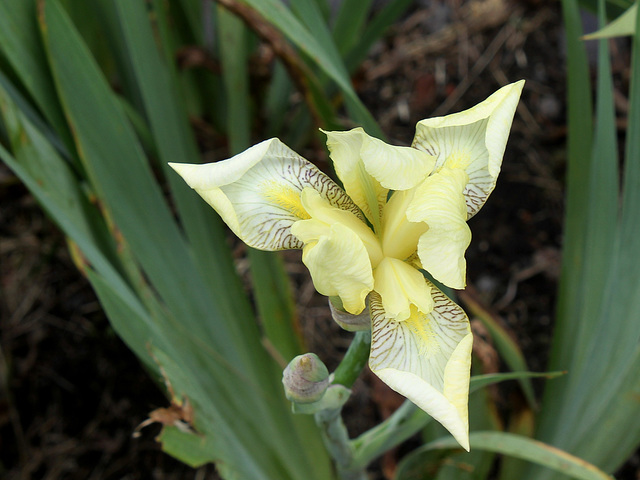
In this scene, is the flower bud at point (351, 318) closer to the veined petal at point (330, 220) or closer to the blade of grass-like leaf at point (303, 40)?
the veined petal at point (330, 220)

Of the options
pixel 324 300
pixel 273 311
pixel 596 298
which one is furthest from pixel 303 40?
pixel 324 300

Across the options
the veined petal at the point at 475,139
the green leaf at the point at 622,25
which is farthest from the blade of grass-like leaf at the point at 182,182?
the green leaf at the point at 622,25

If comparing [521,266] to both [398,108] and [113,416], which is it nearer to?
[398,108]

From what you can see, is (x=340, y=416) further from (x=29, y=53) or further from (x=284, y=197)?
(x=29, y=53)

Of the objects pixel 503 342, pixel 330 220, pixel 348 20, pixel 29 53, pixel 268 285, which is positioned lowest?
pixel 503 342

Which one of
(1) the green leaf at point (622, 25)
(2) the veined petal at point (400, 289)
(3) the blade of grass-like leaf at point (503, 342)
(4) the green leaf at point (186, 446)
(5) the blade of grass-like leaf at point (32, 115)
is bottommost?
(3) the blade of grass-like leaf at point (503, 342)

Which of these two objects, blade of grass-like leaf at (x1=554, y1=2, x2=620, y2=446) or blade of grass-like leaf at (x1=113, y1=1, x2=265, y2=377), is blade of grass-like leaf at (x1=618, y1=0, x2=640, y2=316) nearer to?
blade of grass-like leaf at (x1=554, y1=2, x2=620, y2=446)

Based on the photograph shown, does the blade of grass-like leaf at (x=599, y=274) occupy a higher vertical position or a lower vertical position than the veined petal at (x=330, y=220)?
lower
